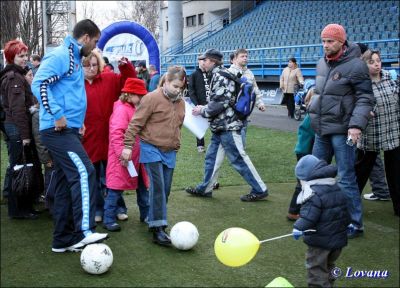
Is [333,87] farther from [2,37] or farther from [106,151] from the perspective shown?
[2,37]

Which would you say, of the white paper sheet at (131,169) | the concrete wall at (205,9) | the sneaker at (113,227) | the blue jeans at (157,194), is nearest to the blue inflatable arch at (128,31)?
the white paper sheet at (131,169)

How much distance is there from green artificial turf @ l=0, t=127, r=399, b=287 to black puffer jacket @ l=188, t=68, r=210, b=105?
337 cm

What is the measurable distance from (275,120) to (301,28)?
12.2m

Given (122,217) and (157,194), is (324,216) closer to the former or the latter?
(157,194)

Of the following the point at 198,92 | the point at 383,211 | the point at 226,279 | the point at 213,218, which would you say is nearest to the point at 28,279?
the point at 226,279

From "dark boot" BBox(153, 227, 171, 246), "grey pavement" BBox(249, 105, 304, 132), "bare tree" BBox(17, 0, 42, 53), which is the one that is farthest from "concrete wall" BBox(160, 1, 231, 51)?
"dark boot" BBox(153, 227, 171, 246)

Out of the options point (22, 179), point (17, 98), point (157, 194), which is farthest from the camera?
point (22, 179)

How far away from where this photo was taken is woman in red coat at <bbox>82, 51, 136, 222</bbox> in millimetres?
5336

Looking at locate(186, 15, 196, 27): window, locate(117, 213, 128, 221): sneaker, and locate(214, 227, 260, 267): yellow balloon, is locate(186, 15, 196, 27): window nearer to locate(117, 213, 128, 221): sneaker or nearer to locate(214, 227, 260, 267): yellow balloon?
locate(117, 213, 128, 221): sneaker

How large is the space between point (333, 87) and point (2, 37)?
80.0 feet

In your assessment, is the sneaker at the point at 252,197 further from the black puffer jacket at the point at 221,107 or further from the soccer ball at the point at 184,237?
the soccer ball at the point at 184,237

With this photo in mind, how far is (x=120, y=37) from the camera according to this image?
1122cm

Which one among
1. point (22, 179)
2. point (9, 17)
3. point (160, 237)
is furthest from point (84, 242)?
point (9, 17)

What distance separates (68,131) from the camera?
14.7 ft
